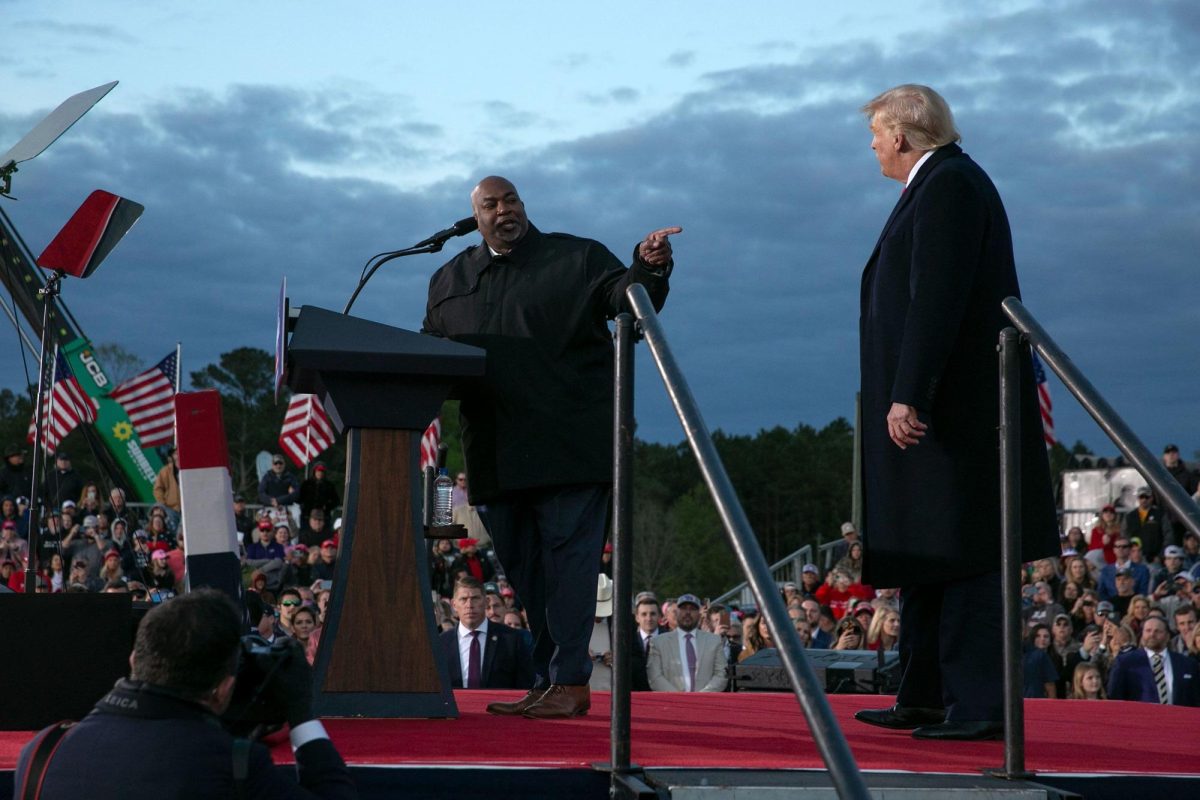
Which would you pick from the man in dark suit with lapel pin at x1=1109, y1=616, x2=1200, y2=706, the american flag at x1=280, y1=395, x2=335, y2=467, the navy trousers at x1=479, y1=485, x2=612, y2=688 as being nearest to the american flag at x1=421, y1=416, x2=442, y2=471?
the navy trousers at x1=479, y1=485, x2=612, y2=688

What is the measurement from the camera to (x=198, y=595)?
2650 mm

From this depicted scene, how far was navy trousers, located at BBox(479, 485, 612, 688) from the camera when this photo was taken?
4.41 meters

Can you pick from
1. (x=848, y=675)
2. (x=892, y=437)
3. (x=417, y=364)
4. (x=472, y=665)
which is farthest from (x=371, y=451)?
(x=848, y=675)

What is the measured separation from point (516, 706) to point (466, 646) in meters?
4.32

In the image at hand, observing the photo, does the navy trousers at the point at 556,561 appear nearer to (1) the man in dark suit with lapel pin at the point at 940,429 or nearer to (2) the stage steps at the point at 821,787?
(1) the man in dark suit with lapel pin at the point at 940,429

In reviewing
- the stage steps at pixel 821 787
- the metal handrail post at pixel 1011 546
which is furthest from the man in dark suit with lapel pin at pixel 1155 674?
the stage steps at pixel 821 787

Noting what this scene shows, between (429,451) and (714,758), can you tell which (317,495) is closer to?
(429,451)

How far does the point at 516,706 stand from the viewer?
446 cm

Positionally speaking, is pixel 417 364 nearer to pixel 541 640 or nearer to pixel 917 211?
pixel 541 640

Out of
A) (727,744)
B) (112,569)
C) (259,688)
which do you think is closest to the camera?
(259,688)

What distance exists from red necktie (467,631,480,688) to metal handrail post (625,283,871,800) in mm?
5353

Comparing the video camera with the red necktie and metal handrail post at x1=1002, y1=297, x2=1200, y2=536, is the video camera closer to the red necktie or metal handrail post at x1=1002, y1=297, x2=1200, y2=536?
metal handrail post at x1=1002, y1=297, x2=1200, y2=536

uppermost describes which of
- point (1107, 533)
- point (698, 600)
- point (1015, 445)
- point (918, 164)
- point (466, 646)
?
point (918, 164)

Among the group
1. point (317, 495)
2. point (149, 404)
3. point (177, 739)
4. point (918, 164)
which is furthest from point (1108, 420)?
point (149, 404)
